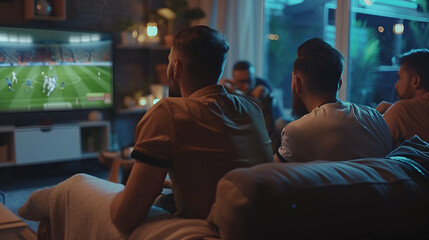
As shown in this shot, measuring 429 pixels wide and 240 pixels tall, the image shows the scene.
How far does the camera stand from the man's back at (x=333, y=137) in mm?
1535

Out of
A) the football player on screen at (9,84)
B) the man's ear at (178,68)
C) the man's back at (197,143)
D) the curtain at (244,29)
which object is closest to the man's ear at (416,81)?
the man's back at (197,143)

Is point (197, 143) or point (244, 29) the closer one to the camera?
point (197, 143)

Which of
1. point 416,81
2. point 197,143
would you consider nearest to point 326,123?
point 197,143

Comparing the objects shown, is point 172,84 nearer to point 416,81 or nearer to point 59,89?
point 416,81

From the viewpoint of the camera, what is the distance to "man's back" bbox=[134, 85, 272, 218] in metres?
1.27

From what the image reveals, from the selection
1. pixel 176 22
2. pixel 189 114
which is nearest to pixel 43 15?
pixel 176 22

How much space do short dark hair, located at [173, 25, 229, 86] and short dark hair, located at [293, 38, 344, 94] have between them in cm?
37

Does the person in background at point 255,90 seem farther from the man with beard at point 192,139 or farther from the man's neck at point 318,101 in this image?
the man with beard at point 192,139

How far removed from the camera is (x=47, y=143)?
443cm

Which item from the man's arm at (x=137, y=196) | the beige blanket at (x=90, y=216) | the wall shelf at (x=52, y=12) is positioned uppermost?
the wall shelf at (x=52, y=12)

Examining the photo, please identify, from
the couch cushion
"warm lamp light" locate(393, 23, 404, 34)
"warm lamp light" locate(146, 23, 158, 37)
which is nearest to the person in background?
"warm lamp light" locate(393, 23, 404, 34)

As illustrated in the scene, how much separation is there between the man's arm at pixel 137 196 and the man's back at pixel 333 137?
53cm

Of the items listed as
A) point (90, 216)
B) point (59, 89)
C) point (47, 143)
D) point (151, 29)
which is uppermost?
point (151, 29)

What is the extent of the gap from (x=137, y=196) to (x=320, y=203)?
571mm
